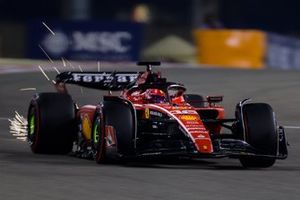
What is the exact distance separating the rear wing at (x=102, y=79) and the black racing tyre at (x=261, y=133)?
5.85 ft

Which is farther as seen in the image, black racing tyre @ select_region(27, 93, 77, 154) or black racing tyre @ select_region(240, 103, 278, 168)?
black racing tyre @ select_region(27, 93, 77, 154)

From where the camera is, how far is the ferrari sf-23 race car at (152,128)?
9.52 m

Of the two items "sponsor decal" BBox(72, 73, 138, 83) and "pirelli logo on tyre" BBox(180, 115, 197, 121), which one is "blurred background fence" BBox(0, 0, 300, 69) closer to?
"sponsor decal" BBox(72, 73, 138, 83)

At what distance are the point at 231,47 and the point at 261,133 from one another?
852 inches

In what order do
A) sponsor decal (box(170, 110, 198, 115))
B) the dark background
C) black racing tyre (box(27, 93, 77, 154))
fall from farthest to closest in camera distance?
the dark background
black racing tyre (box(27, 93, 77, 154))
sponsor decal (box(170, 110, 198, 115))

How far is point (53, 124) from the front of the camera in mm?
10703

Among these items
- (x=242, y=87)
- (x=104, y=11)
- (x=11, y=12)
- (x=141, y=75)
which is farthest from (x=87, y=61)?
(x=104, y=11)

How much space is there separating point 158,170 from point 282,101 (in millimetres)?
9858

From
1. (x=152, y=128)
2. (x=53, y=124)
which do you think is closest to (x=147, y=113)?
(x=152, y=128)

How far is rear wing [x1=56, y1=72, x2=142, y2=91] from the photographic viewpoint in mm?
11266

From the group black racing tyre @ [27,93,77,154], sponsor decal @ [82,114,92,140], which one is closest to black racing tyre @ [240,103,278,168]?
sponsor decal @ [82,114,92,140]

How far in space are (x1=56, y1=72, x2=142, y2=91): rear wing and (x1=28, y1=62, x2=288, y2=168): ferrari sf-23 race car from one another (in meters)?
0.26

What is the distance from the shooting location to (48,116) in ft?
35.0

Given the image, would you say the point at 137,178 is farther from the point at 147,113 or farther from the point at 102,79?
the point at 102,79
